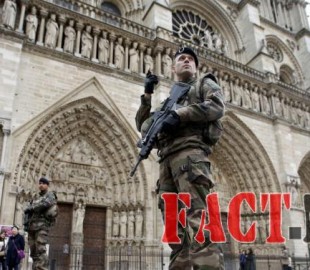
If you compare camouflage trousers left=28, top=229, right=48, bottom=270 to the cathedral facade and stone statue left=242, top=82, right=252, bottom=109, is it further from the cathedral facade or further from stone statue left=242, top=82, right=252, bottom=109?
stone statue left=242, top=82, right=252, bottom=109

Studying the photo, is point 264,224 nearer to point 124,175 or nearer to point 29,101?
point 124,175

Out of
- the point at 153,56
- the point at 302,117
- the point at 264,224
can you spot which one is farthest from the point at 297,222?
the point at 153,56

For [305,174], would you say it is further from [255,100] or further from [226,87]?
[226,87]

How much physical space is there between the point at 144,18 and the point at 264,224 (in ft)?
29.9

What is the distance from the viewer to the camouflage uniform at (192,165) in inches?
81.5

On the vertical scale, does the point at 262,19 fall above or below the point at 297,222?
above

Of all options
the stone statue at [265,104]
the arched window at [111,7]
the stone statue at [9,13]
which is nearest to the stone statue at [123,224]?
the stone statue at [9,13]

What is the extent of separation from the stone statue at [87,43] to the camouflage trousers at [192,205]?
8822 mm

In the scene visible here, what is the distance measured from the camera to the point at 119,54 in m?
11.3

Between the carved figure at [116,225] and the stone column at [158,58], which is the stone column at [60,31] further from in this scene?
the carved figure at [116,225]

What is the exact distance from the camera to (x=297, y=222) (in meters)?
12.6

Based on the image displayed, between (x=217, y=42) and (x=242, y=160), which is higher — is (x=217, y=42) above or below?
above

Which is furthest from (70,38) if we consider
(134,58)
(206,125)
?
(206,125)

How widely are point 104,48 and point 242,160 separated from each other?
22.3 feet
